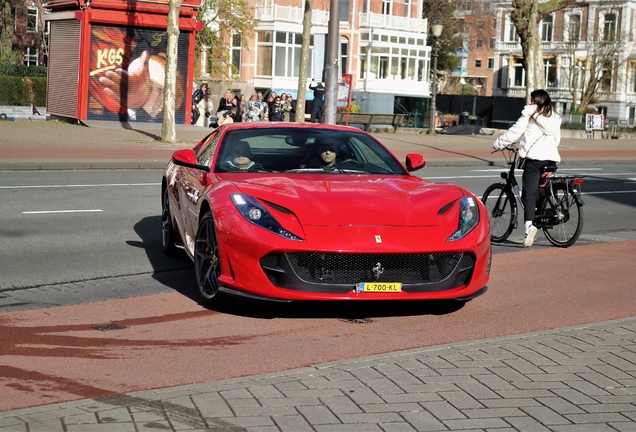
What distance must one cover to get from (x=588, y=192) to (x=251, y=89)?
1774 inches

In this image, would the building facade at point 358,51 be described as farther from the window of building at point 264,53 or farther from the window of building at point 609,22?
the window of building at point 609,22

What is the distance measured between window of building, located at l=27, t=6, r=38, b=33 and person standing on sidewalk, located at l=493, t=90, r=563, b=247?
215 ft

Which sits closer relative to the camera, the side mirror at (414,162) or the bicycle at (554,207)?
the side mirror at (414,162)

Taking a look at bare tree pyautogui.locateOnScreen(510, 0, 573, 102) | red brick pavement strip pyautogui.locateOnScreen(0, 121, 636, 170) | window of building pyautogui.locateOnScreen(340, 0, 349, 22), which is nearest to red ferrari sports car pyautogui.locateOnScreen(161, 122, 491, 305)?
red brick pavement strip pyautogui.locateOnScreen(0, 121, 636, 170)

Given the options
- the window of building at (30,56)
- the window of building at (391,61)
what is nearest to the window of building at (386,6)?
the window of building at (391,61)

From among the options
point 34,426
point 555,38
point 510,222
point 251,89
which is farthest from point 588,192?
point 555,38

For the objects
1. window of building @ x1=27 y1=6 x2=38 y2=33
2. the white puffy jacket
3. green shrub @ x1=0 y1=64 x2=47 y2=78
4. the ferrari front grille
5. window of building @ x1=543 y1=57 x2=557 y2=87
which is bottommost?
the ferrari front grille

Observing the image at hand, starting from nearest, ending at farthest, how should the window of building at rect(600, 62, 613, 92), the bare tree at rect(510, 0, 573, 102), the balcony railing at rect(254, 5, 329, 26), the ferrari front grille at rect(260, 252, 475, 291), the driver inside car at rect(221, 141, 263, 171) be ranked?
the ferrari front grille at rect(260, 252, 475, 291) → the driver inside car at rect(221, 141, 263, 171) → the bare tree at rect(510, 0, 573, 102) → the balcony railing at rect(254, 5, 329, 26) → the window of building at rect(600, 62, 613, 92)

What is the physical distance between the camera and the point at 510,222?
11.1 m

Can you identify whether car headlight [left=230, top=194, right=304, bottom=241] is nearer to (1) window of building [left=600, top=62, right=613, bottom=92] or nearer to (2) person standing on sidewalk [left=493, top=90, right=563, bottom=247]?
(2) person standing on sidewalk [left=493, top=90, right=563, bottom=247]

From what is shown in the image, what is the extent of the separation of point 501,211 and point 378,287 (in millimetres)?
4909

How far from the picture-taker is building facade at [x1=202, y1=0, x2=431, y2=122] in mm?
61844

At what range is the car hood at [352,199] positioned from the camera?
680 centimetres

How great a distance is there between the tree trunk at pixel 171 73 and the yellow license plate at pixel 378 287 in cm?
2033
